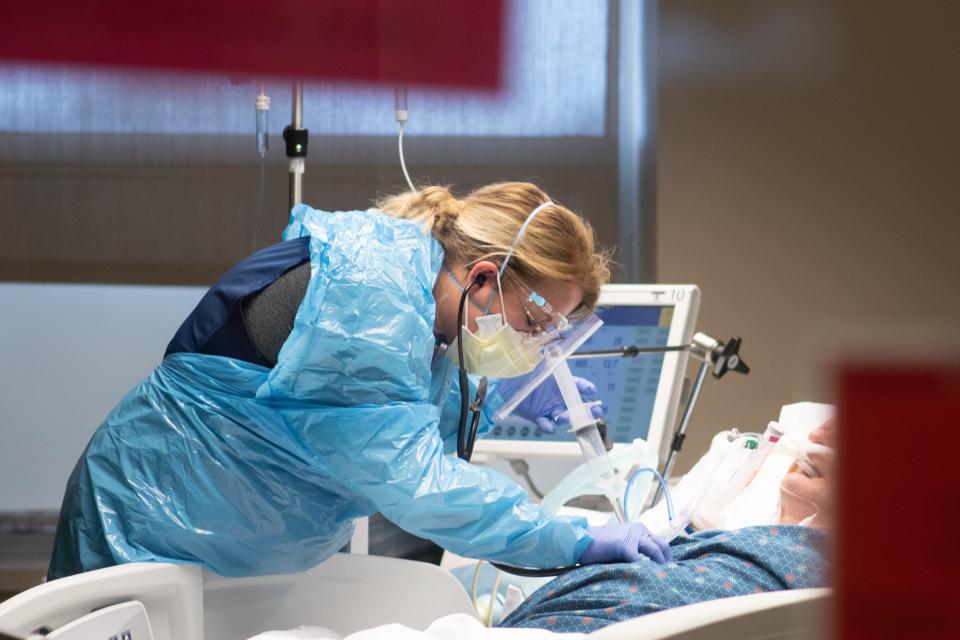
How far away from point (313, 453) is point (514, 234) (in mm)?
451

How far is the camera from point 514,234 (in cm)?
154

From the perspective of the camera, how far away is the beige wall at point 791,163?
2900mm

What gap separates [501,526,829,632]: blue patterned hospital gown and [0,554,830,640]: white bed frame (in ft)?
0.81

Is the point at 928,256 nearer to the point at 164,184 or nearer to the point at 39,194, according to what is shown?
the point at 164,184

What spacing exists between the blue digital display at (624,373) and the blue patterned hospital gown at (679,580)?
2.56 feet

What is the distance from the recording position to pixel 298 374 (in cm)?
134

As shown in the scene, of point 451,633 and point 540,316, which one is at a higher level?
point 540,316

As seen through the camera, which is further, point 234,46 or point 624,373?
point 624,373

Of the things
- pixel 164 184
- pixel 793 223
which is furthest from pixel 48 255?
pixel 793 223

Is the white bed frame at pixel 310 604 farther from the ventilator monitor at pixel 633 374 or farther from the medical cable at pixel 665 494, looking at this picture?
the ventilator monitor at pixel 633 374

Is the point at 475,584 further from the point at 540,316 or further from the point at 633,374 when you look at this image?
the point at 633,374

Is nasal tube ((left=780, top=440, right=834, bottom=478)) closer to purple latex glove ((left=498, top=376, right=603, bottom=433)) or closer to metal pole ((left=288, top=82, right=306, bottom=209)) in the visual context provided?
purple latex glove ((left=498, top=376, right=603, bottom=433))

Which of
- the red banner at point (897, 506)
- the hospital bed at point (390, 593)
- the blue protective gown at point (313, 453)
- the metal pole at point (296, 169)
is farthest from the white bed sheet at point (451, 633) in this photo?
the metal pole at point (296, 169)

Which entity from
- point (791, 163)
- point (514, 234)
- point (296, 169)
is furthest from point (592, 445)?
point (791, 163)
